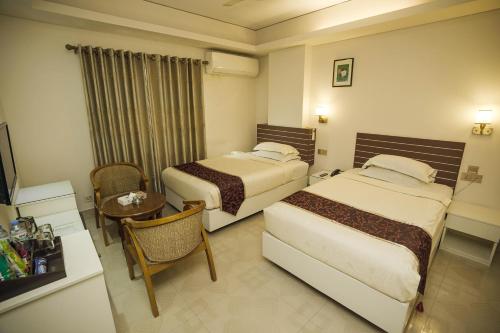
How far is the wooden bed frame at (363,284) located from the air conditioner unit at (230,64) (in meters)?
2.41

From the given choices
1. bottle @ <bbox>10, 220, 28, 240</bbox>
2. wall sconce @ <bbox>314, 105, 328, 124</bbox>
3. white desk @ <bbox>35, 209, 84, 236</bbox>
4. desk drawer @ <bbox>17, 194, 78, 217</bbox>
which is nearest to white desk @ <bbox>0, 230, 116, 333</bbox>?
bottle @ <bbox>10, 220, 28, 240</bbox>

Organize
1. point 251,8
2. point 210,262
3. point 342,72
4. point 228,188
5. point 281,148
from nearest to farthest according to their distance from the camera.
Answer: point 210,262
point 228,188
point 251,8
point 342,72
point 281,148

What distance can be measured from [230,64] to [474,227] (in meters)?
4.05

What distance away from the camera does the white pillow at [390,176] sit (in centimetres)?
282

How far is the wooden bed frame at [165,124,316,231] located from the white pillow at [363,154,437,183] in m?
1.24

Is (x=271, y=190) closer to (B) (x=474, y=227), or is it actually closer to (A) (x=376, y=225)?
(A) (x=376, y=225)

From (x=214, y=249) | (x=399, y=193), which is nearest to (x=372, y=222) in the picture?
(x=399, y=193)

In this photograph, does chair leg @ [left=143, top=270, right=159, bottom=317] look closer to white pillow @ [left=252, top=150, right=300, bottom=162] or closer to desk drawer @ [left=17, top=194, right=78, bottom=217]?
desk drawer @ [left=17, top=194, right=78, bottom=217]

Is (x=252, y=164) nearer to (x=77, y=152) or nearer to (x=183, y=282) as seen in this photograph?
(x=183, y=282)

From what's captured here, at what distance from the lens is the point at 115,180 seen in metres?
3.15

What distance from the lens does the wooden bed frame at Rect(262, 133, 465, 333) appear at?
1.65 metres

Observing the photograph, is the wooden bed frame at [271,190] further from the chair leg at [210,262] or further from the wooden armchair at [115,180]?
the chair leg at [210,262]

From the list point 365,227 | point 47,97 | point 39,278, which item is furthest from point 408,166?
point 47,97

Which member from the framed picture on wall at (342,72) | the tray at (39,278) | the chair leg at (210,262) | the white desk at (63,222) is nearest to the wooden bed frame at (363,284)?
the chair leg at (210,262)
